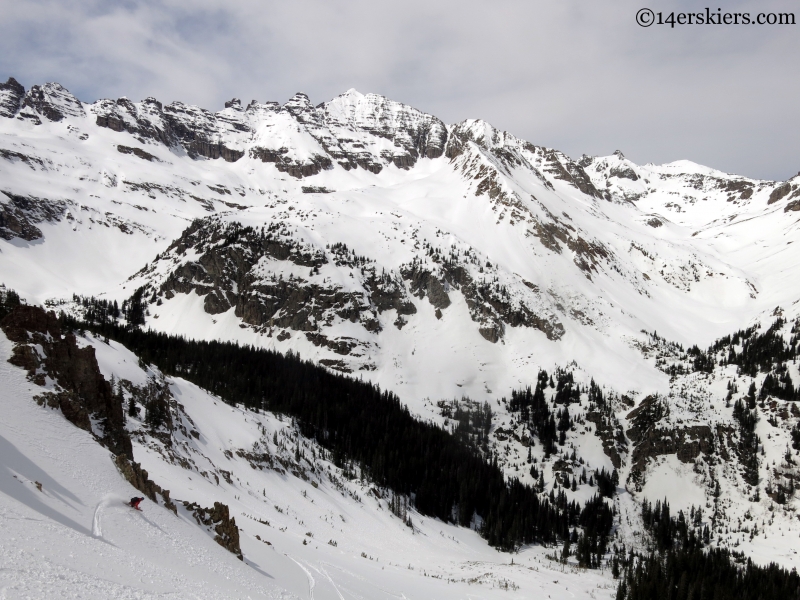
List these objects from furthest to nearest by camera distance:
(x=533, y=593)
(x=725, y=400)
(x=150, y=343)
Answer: (x=725, y=400) < (x=150, y=343) < (x=533, y=593)

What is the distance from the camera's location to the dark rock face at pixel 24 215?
18138cm

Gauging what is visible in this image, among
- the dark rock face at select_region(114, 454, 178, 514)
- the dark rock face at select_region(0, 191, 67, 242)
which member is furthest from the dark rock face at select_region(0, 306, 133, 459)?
the dark rock face at select_region(0, 191, 67, 242)

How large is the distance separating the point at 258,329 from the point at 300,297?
14684 mm

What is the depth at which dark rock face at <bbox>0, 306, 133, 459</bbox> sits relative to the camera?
1859 centimetres

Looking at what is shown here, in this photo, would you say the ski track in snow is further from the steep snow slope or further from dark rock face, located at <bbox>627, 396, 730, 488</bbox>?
dark rock face, located at <bbox>627, 396, 730, 488</bbox>

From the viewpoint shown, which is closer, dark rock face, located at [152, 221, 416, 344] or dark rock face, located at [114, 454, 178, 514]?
dark rock face, located at [114, 454, 178, 514]

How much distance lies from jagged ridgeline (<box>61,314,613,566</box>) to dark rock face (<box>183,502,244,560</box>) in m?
56.4

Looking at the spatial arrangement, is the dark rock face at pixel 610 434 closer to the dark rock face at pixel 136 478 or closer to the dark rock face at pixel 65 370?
the dark rock face at pixel 65 370

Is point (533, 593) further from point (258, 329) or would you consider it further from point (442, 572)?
point (258, 329)

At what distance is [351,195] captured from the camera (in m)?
199

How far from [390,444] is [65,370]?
237ft

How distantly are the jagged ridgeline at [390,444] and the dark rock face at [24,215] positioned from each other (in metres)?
124

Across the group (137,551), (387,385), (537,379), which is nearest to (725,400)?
(537,379)

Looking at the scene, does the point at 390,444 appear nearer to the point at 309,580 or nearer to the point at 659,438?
the point at 659,438
